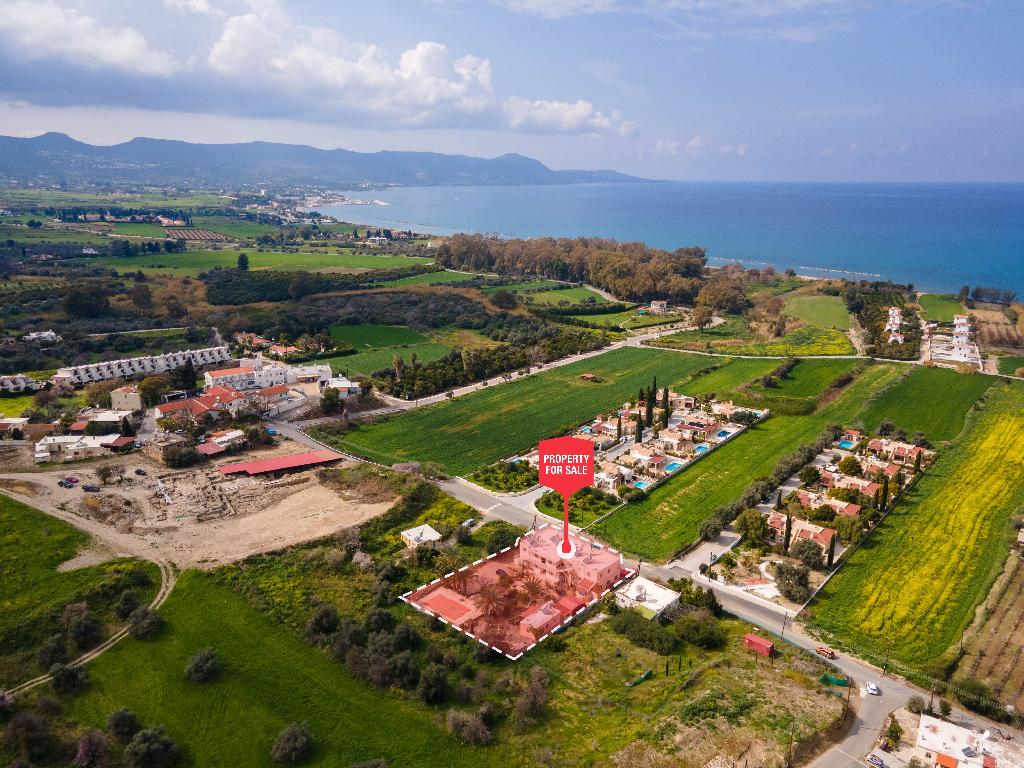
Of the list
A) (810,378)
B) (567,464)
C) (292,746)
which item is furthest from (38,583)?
(810,378)

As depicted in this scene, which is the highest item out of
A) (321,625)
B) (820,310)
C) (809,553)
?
(820,310)

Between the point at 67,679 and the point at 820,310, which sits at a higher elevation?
the point at 820,310

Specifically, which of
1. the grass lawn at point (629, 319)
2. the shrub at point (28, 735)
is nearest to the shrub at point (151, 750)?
the shrub at point (28, 735)

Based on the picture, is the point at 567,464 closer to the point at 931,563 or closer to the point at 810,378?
the point at 931,563

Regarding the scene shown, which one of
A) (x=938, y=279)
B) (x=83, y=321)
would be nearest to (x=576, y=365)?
(x=83, y=321)

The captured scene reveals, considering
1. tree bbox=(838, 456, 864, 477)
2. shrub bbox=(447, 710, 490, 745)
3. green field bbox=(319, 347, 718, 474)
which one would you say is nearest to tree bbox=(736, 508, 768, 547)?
tree bbox=(838, 456, 864, 477)

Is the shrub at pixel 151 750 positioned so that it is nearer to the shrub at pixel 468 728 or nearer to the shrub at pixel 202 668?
the shrub at pixel 202 668
